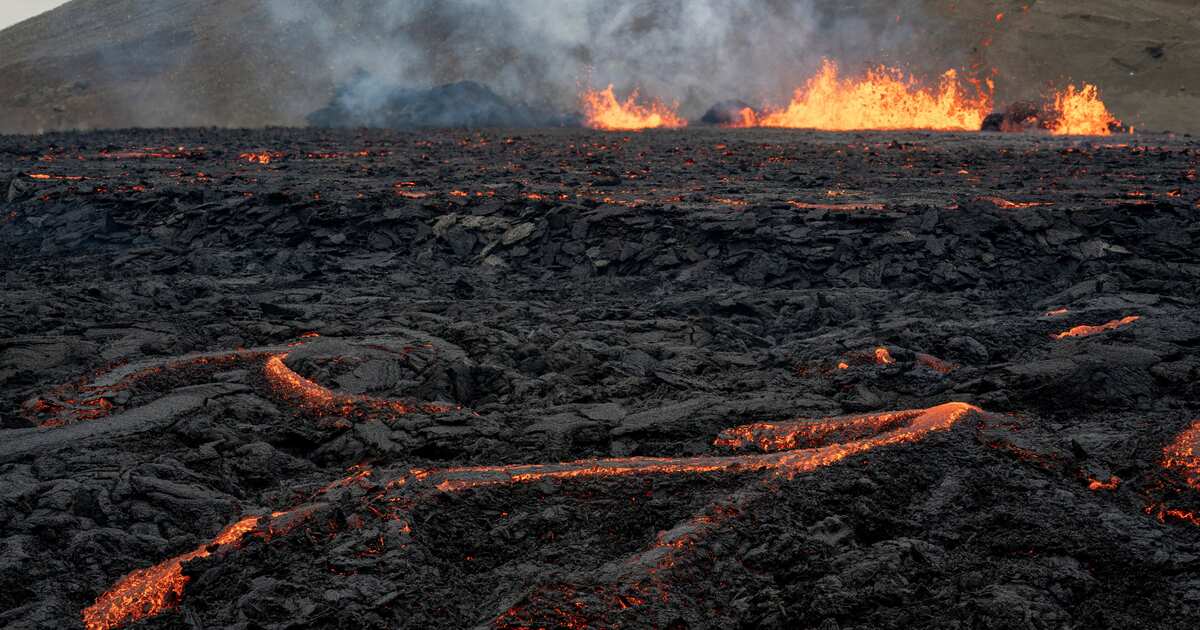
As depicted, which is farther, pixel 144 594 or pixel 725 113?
pixel 725 113

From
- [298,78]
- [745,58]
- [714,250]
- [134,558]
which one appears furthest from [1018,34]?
[134,558]

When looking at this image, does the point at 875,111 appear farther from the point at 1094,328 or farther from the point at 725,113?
the point at 1094,328

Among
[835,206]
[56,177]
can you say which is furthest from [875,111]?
[56,177]

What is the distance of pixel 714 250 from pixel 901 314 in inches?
90.4

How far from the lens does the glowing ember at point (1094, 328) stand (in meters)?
5.99

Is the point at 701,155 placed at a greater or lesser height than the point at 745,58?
lesser

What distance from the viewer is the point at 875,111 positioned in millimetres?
25578

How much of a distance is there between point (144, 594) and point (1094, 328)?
18.7 feet

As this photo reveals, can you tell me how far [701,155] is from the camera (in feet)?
54.4

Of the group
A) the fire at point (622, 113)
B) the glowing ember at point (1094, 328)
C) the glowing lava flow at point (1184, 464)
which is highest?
the fire at point (622, 113)

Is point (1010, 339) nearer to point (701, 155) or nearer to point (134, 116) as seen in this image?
point (701, 155)

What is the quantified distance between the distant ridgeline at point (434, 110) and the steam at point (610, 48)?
0.23m

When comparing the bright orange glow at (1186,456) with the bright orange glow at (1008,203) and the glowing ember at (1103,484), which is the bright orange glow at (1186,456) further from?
the bright orange glow at (1008,203)

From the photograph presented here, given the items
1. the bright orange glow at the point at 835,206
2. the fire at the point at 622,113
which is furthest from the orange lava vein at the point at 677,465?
the fire at the point at 622,113
